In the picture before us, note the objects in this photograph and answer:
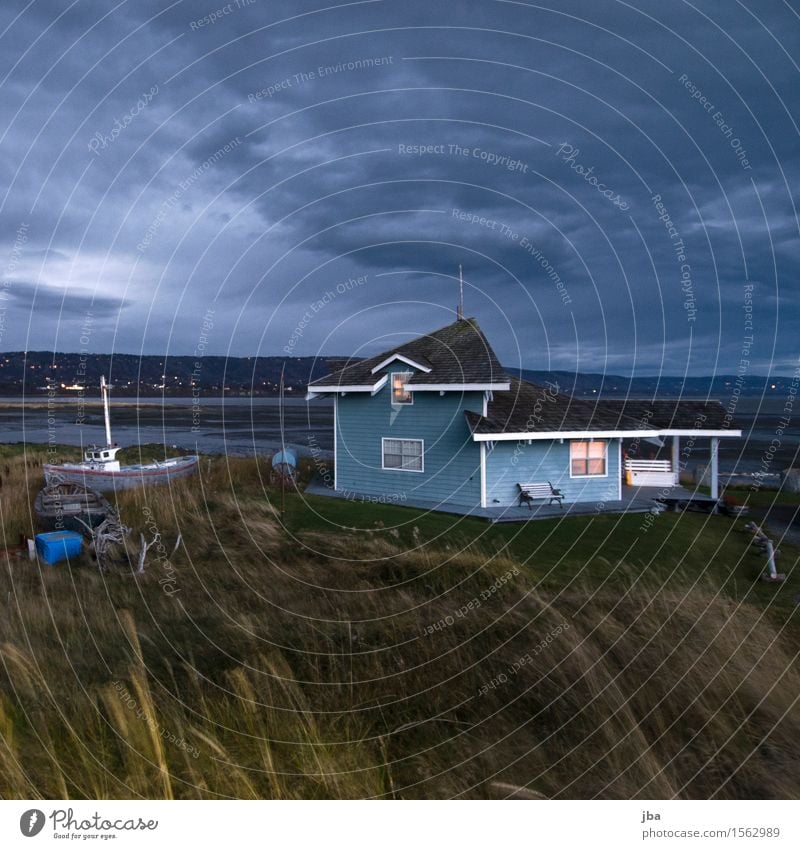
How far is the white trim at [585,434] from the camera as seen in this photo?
20312mm

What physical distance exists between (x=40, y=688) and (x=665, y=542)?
49.0 ft

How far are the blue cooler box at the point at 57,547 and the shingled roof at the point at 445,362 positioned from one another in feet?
39.5

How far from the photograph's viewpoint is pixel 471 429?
20.3 metres

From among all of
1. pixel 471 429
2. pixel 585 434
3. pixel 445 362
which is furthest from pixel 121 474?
pixel 585 434

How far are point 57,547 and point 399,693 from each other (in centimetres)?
1011

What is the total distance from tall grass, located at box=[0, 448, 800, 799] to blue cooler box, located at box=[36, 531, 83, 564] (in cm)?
319

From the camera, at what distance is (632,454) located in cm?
3631

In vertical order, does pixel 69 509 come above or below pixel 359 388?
below

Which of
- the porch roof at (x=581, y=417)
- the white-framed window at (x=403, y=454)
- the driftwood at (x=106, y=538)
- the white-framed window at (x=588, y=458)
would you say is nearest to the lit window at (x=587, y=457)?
the white-framed window at (x=588, y=458)

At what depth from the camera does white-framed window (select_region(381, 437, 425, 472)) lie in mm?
22750

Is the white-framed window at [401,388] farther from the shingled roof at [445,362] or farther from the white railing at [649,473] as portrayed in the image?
the white railing at [649,473]

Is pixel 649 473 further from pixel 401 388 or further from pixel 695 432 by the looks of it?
pixel 401 388

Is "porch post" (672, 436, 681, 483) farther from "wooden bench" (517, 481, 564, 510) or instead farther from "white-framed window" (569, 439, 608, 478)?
"wooden bench" (517, 481, 564, 510)

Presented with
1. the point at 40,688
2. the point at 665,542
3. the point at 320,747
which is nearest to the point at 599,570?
the point at 665,542
